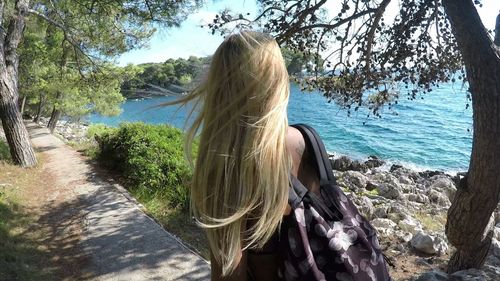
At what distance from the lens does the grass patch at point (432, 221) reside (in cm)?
875

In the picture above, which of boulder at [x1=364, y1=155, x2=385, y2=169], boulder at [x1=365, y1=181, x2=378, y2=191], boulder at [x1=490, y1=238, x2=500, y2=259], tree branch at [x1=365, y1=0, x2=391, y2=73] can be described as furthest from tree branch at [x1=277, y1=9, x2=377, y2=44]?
boulder at [x1=364, y1=155, x2=385, y2=169]

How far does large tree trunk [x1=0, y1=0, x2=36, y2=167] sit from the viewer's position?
9.59 metres

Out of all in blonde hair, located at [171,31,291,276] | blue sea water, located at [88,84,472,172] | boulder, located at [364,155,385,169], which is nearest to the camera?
blonde hair, located at [171,31,291,276]

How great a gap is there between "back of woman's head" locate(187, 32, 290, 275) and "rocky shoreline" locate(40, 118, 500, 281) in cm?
Result: 304

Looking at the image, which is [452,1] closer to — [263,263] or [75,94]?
[263,263]

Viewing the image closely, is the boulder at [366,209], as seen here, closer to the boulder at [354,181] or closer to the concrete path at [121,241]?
the boulder at [354,181]

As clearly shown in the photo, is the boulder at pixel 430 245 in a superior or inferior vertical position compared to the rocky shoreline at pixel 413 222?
superior

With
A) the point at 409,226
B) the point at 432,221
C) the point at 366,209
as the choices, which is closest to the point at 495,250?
the point at 409,226

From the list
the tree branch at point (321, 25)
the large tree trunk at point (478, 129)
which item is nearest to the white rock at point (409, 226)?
the large tree trunk at point (478, 129)

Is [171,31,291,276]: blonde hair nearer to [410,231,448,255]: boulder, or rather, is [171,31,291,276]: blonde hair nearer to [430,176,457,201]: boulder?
[410,231,448,255]: boulder

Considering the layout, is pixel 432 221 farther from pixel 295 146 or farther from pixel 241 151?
pixel 241 151

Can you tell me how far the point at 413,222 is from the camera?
815 cm

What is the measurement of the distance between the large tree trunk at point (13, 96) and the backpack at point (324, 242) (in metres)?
9.99

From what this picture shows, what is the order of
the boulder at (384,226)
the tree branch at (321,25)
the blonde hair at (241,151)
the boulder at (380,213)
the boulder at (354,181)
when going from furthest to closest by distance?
the boulder at (354,181)
the boulder at (380,213)
the boulder at (384,226)
the tree branch at (321,25)
the blonde hair at (241,151)
